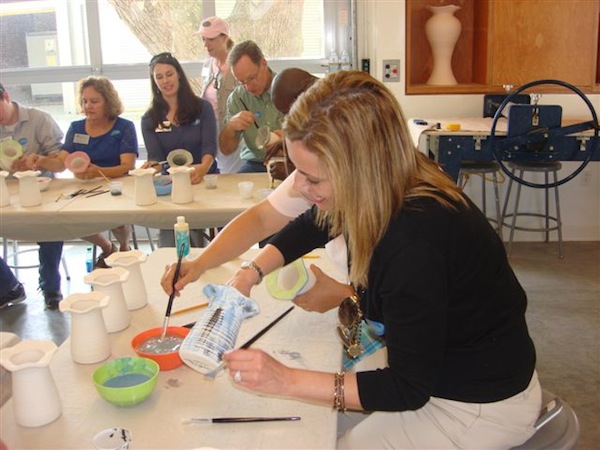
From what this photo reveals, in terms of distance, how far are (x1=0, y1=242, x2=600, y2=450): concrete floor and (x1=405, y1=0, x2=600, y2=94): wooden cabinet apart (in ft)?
3.77

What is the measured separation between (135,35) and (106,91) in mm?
1271

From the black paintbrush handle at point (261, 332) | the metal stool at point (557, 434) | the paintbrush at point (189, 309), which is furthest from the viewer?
the paintbrush at point (189, 309)

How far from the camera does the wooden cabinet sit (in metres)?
3.96

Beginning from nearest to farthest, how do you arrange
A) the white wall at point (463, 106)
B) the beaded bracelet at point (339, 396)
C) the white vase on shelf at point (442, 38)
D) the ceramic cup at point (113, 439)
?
the ceramic cup at point (113, 439) → the beaded bracelet at point (339, 396) → the white wall at point (463, 106) → the white vase on shelf at point (442, 38)

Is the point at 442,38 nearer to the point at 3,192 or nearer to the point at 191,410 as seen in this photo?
the point at 3,192

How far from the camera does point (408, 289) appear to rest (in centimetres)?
103

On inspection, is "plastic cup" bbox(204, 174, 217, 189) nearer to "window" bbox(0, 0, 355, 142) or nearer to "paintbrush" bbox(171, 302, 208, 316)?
"paintbrush" bbox(171, 302, 208, 316)

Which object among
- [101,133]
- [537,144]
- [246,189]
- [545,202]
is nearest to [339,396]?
[246,189]

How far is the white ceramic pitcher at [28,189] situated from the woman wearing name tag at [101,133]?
606mm

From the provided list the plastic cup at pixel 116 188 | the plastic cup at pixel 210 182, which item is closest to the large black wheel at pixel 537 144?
the plastic cup at pixel 210 182

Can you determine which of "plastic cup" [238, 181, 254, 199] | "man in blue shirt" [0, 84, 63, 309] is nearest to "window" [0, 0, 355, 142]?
"man in blue shirt" [0, 84, 63, 309]

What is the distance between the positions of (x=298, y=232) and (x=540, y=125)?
87.1 inches

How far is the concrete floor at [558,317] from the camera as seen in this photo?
2502 millimetres

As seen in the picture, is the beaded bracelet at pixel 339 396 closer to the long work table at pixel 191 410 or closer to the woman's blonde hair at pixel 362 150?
the long work table at pixel 191 410
